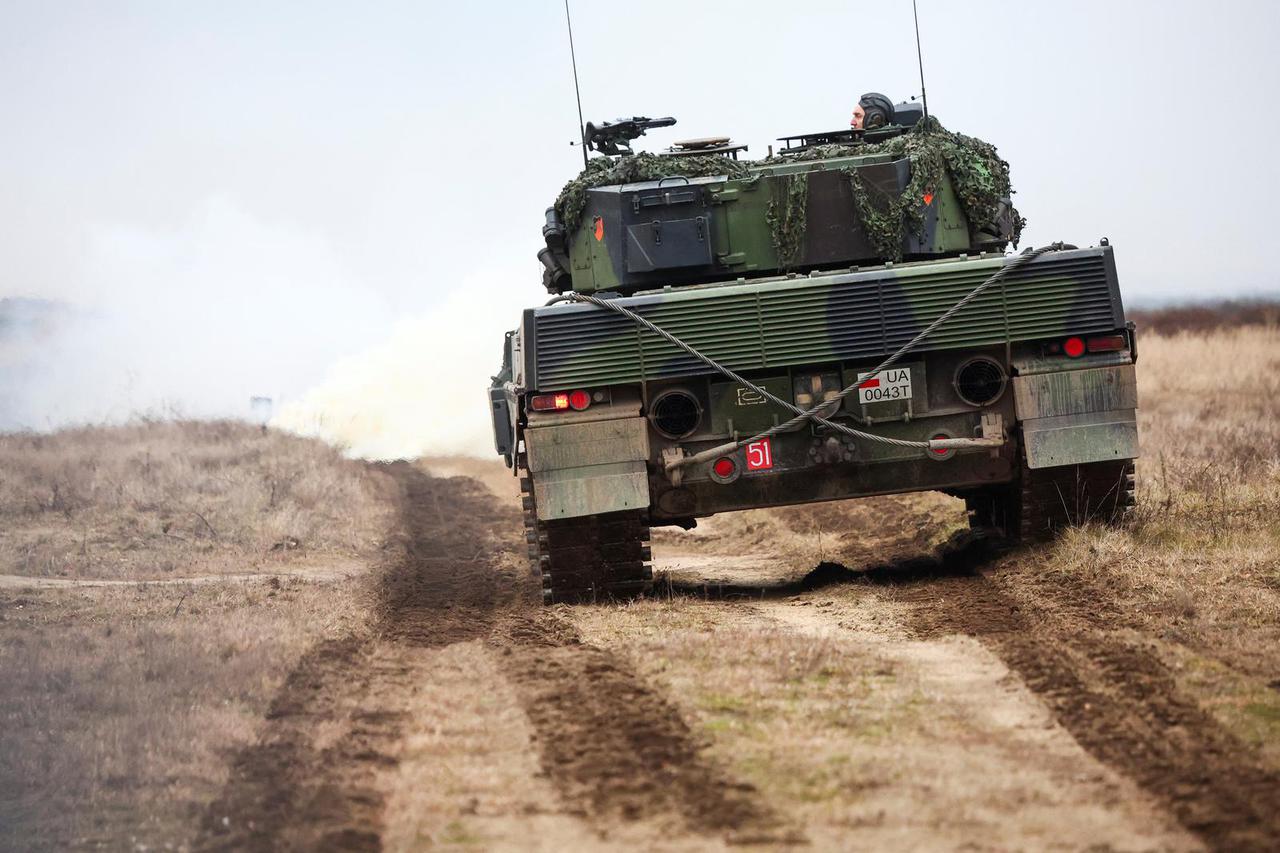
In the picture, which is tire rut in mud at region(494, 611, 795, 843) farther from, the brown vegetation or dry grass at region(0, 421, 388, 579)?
the brown vegetation

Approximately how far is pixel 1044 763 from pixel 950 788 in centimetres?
45

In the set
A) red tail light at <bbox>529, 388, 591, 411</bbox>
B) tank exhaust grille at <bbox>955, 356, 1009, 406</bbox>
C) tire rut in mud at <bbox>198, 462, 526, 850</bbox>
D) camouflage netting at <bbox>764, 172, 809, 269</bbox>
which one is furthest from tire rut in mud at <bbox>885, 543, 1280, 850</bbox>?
camouflage netting at <bbox>764, 172, 809, 269</bbox>

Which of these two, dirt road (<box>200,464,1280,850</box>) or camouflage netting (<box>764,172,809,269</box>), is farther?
camouflage netting (<box>764,172,809,269</box>)

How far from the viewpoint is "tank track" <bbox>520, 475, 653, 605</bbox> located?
10.5 m

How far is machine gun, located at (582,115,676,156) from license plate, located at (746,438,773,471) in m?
3.20

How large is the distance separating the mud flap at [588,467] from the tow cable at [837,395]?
26cm

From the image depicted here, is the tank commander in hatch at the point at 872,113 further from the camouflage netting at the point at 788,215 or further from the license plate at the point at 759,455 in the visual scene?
the license plate at the point at 759,455

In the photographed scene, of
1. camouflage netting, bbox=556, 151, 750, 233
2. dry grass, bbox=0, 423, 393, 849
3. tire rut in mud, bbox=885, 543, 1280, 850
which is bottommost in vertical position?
tire rut in mud, bbox=885, 543, 1280, 850

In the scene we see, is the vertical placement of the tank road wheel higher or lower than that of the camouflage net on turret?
lower

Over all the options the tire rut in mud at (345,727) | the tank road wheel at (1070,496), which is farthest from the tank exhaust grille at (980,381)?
the tire rut in mud at (345,727)

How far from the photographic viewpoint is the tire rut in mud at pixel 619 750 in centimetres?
531

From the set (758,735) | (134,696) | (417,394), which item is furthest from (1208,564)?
(417,394)

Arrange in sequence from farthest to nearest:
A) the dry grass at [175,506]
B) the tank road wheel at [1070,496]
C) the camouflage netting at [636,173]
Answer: the dry grass at [175,506] < the camouflage netting at [636,173] < the tank road wheel at [1070,496]

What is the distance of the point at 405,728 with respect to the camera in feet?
22.4
